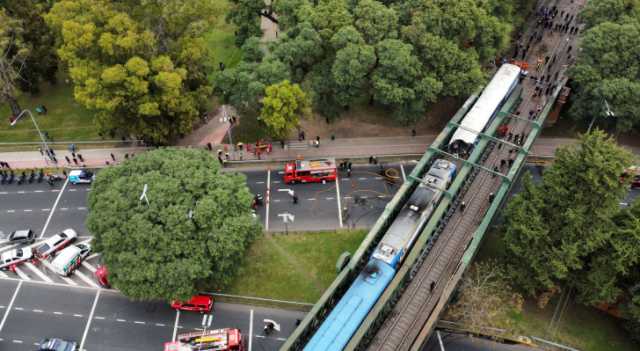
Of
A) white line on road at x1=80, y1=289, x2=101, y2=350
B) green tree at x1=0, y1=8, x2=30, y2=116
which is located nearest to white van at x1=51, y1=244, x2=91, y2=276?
white line on road at x1=80, y1=289, x2=101, y2=350

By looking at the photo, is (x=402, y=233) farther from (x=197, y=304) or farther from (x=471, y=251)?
(x=197, y=304)

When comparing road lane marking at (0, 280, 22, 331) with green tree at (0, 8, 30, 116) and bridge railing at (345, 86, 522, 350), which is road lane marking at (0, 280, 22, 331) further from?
bridge railing at (345, 86, 522, 350)

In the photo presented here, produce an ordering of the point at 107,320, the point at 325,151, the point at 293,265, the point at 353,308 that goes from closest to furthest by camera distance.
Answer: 1. the point at 353,308
2. the point at 107,320
3. the point at 293,265
4. the point at 325,151

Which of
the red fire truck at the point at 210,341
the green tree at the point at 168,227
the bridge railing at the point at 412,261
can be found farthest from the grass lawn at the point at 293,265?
the bridge railing at the point at 412,261

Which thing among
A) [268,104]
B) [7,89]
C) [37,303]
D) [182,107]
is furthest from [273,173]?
[7,89]

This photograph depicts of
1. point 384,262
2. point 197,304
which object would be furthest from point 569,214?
point 197,304

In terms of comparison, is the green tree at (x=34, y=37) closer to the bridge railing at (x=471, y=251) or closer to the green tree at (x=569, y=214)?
the bridge railing at (x=471, y=251)
